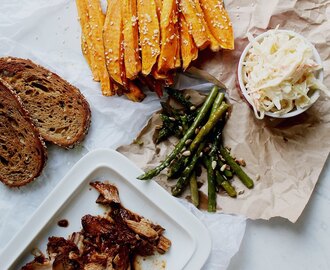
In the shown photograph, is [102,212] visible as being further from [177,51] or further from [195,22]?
[195,22]

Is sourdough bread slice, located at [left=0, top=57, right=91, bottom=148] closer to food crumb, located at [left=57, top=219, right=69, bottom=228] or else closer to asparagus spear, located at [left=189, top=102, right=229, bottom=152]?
food crumb, located at [left=57, top=219, right=69, bottom=228]

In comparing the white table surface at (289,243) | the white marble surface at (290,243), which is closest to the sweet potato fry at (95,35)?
the white table surface at (289,243)

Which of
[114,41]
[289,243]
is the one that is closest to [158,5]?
[114,41]

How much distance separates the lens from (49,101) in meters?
3.01

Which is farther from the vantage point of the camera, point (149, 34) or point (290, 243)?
point (290, 243)

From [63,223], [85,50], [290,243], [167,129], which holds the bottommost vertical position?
[290,243]

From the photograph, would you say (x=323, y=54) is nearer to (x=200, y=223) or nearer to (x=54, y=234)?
(x=200, y=223)

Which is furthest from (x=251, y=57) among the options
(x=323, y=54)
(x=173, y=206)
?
(x=173, y=206)

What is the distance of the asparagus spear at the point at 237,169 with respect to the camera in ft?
9.75

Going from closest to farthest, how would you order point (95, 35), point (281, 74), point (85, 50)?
point (281, 74) → point (95, 35) → point (85, 50)

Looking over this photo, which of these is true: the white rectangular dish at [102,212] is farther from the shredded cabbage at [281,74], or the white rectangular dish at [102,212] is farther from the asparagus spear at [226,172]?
the shredded cabbage at [281,74]

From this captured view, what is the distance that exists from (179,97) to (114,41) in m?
0.46

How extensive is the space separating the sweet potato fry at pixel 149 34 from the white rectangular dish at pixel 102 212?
51 centimetres

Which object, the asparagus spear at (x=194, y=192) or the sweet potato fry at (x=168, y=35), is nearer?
the sweet potato fry at (x=168, y=35)
